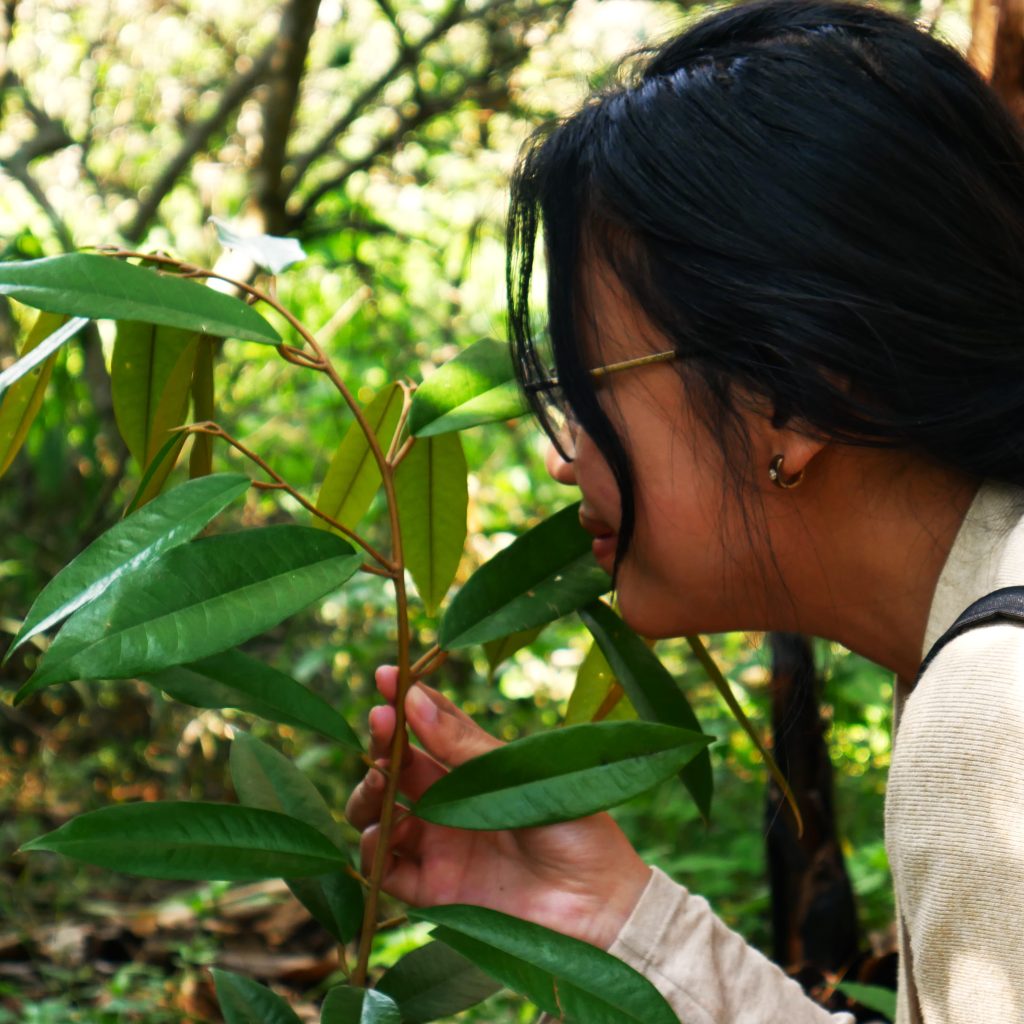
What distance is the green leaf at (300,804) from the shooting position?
→ 3.99ft

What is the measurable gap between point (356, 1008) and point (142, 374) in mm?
579

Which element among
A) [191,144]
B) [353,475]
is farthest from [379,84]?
[353,475]

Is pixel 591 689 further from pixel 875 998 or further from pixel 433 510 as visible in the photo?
pixel 875 998

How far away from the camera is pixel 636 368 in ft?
3.67

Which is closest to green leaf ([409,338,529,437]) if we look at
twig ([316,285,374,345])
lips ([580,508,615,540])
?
lips ([580,508,615,540])

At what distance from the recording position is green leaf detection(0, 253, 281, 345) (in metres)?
0.97

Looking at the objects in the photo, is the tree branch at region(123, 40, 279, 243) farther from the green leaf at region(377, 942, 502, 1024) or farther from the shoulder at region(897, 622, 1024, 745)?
the shoulder at region(897, 622, 1024, 745)

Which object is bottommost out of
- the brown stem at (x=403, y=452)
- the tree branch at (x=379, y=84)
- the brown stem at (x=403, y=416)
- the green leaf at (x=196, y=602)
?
the green leaf at (x=196, y=602)

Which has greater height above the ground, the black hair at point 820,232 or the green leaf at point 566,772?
the black hair at point 820,232

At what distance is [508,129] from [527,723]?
1.83m

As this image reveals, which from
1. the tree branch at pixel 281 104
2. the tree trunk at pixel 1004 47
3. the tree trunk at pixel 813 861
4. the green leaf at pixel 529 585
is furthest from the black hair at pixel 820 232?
the tree branch at pixel 281 104

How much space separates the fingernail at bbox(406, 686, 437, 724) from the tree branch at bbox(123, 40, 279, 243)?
255cm

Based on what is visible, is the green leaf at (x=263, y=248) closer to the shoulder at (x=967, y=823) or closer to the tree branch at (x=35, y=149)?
the shoulder at (x=967, y=823)

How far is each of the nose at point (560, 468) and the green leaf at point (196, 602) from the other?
0.83 feet
